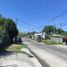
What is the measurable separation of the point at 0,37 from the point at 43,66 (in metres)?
9.82

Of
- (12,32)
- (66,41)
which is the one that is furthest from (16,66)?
(66,41)

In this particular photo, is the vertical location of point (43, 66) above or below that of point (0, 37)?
below

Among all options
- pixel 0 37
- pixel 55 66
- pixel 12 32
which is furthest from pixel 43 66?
pixel 12 32

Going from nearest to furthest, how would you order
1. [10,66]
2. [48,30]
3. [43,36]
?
[10,66]
[43,36]
[48,30]

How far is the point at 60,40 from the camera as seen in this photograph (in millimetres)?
63594

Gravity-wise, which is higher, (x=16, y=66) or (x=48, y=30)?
(x=48, y=30)

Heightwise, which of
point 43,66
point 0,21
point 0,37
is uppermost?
point 0,21

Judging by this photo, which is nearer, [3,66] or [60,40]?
[3,66]

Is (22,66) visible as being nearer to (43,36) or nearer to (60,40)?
(60,40)

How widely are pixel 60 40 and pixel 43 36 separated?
37050 millimetres

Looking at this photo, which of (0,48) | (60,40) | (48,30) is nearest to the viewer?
(0,48)

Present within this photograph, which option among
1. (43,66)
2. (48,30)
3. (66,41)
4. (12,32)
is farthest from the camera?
(48,30)

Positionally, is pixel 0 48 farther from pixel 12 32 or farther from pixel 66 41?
pixel 66 41

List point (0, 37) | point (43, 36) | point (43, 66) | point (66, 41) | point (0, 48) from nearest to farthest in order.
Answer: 1. point (43, 66)
2. point (0, 37)
3. point (0, 48)
4. point (66, 41)
5. point (43, 36)
